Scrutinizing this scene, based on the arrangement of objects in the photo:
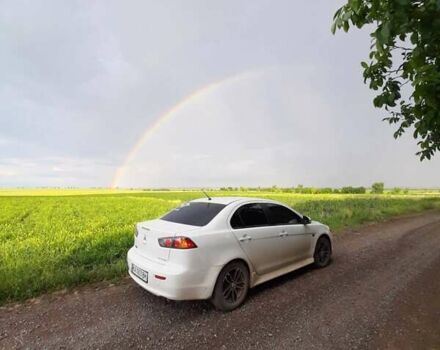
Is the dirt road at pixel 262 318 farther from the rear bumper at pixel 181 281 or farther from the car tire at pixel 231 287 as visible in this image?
the rear bumper at pixel 181 281

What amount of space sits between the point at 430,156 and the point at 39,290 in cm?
769

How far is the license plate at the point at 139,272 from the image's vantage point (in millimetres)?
4113

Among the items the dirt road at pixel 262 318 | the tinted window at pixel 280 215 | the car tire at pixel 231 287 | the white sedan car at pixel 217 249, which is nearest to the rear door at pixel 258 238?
the white sedan car at pixel 217 249

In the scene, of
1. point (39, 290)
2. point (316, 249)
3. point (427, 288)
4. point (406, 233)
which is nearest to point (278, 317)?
point (316, 249)

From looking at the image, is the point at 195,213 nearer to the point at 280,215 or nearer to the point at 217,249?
the point at 217,249

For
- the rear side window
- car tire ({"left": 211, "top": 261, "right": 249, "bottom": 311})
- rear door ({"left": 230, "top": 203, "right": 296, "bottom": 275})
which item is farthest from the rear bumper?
the rear side window

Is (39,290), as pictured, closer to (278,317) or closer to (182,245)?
(182,245)

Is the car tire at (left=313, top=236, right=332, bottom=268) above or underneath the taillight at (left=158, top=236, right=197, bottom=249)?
underneath

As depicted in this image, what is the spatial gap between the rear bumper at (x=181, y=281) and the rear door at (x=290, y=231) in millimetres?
1644

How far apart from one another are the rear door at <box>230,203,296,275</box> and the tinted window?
16 centimetres

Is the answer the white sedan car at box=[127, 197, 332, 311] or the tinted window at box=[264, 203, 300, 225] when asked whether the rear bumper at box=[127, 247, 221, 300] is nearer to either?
the white sedan car at box=[127, 197, 332, 311]

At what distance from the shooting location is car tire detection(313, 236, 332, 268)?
6051 millimetres

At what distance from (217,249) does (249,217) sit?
1.00 meters

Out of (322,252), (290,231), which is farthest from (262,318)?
(322,252)
